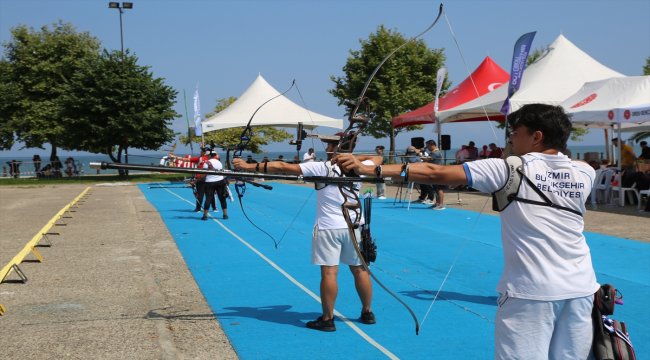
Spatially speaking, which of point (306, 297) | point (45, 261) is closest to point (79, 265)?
point (45, 261)

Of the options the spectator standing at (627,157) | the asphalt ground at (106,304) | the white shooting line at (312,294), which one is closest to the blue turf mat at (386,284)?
the white shooting line at (312,294)

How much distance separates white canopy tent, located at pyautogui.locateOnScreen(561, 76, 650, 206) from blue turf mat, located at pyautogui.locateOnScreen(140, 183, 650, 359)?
4.63 metres

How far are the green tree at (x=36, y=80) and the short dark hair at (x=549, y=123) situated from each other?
46159mm

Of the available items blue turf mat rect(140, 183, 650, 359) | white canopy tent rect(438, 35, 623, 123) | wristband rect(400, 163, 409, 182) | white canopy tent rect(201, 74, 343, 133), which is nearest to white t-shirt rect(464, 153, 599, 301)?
wristband rect(400, 163, 409, 182)

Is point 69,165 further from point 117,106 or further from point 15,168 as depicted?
point 117,106

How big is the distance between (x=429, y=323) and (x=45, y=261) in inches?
256

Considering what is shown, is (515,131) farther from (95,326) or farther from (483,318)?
(95,326)

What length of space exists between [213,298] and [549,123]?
16.8 feet

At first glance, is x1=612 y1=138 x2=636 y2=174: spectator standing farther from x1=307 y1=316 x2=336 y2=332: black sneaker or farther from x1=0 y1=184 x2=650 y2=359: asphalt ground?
x1=307 y1=316 x2=336 y2=332: black sneaker

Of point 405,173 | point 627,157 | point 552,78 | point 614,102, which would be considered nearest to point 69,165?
point 552,78

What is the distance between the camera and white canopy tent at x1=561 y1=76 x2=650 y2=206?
1545 cm

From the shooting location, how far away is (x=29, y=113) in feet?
151

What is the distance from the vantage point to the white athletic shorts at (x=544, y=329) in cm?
294

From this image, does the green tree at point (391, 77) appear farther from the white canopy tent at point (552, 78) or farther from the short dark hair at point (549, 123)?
the short dark hair at point (549, 123)
